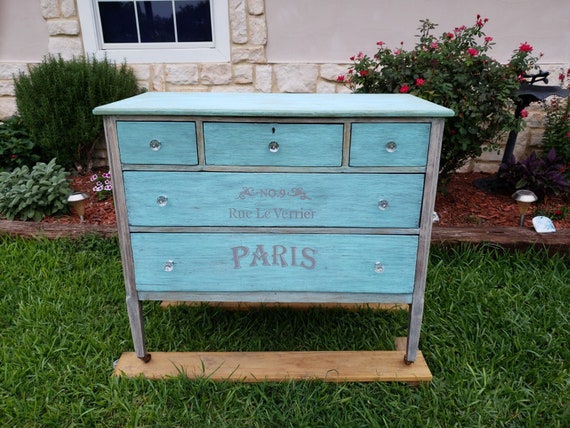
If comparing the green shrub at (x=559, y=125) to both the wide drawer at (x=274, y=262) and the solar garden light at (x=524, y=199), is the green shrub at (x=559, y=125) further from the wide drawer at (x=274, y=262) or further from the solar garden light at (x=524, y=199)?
the wide drawer at (x=274, y=262)

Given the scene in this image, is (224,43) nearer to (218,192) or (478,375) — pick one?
(218,192)

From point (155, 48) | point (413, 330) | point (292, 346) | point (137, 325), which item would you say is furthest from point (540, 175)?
point (155, 48)

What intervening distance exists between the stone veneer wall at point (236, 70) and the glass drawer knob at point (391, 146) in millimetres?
2377

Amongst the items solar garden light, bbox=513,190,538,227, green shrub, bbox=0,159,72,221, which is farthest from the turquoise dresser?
green shrub, bbox=0,159,72,221

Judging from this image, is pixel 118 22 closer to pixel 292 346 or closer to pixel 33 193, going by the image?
pixel 33 193

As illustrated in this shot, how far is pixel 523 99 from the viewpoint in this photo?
10.5 ft

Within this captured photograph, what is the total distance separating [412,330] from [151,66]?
324cm

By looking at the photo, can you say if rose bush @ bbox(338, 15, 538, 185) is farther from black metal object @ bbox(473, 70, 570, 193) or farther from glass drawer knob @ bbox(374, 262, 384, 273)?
glass drawer knob @ bbox(374, 262, 384, 273)

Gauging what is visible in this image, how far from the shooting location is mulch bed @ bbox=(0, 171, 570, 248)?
2.76m

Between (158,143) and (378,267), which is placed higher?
(158,143)

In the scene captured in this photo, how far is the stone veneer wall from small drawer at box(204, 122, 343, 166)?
2366 millimetres

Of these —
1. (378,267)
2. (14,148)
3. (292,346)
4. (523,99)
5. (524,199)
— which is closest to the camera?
(378,267)

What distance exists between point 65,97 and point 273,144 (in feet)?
9.03

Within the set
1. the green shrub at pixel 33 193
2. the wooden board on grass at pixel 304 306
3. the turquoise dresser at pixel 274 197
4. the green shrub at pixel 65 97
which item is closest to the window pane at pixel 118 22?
the green shrub at pixel 65 97
